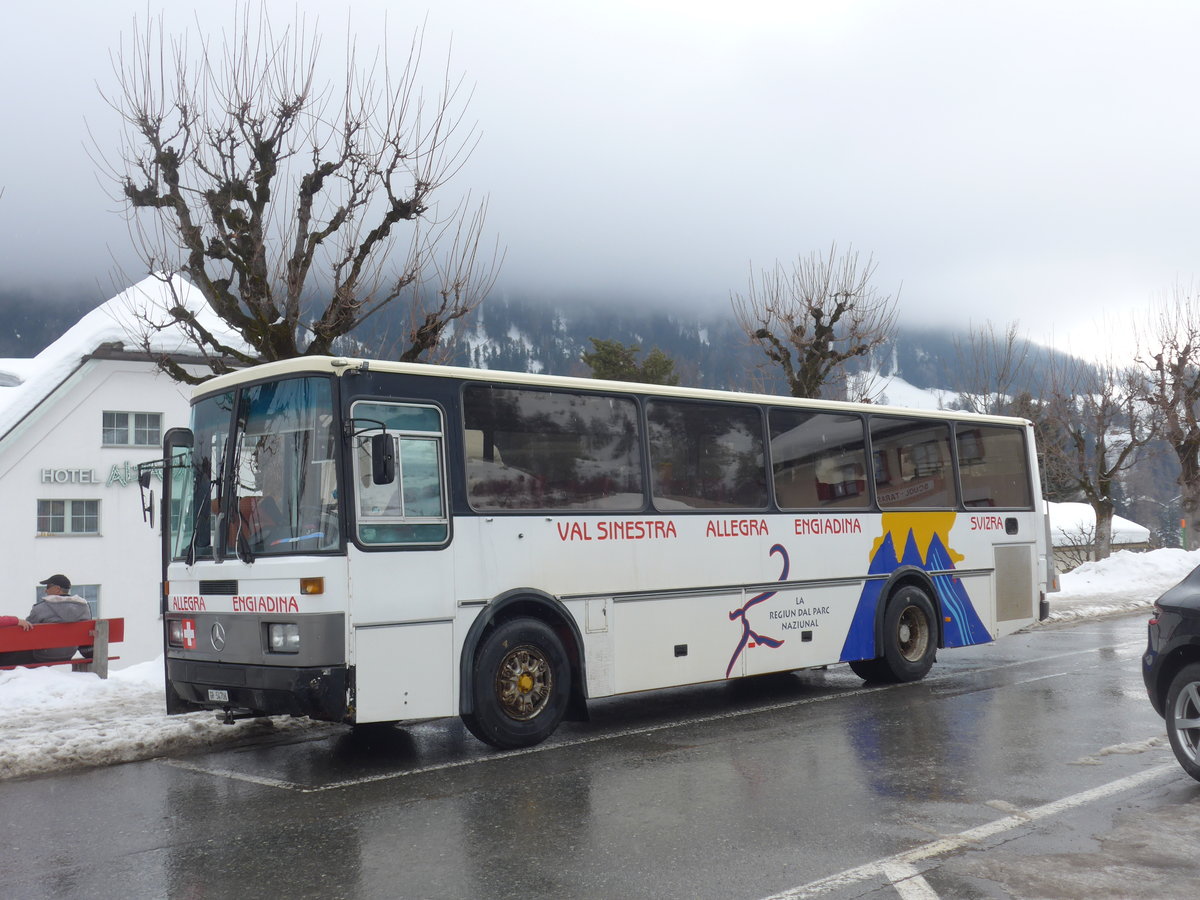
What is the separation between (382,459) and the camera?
328 inches

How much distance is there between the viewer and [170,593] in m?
9.62

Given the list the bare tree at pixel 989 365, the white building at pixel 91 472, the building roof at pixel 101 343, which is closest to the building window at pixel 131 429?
the white building at pixel 91 472

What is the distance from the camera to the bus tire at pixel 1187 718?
7.27 meters

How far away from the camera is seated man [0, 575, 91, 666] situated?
1235cm

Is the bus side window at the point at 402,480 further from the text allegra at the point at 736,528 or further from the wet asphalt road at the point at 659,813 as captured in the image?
the text allegra at the point at 736,528

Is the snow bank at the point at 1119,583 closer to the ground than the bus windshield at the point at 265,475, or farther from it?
closer to the ground

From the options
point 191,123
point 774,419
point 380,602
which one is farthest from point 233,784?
point 191,123

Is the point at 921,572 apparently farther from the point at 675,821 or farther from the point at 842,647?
the point at 675,821

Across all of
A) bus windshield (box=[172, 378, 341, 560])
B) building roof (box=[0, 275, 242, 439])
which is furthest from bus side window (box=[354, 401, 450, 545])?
building roof (box=[0, 275, 242, 439])

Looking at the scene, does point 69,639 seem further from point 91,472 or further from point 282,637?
point 91,472

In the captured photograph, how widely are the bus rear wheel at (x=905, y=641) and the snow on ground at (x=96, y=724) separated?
5.97 meters

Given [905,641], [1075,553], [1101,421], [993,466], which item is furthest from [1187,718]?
[1075,553]

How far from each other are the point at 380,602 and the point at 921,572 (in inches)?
278

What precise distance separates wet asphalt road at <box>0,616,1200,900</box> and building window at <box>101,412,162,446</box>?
36.3m
